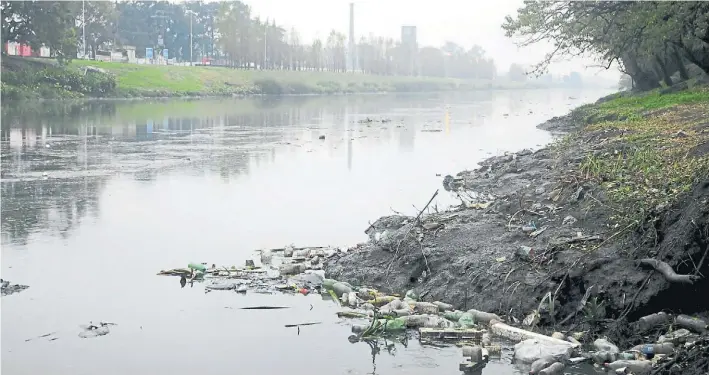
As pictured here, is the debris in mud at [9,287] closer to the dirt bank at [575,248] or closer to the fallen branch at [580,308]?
the dirt bank at [575,248]

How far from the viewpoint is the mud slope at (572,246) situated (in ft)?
31.1

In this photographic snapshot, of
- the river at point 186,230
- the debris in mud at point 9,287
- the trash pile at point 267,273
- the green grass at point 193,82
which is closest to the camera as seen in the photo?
the river at point 186,230

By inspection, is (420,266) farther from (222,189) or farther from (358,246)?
(222,189)

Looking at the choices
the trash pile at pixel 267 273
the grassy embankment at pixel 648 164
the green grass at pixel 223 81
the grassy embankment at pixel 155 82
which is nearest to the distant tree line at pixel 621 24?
the grassy embankment at pixel 648 164

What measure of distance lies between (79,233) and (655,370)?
10.4 m

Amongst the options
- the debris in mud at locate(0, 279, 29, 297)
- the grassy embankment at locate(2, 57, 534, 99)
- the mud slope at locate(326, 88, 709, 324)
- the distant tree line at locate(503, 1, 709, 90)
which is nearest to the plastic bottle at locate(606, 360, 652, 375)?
the mud slope at locate(326, 88, 709, 324)

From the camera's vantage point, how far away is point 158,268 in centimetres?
1281

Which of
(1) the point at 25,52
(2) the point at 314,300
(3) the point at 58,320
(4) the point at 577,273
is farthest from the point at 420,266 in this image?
(1) the point at 25,52

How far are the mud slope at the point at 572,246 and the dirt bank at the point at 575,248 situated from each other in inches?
0.5

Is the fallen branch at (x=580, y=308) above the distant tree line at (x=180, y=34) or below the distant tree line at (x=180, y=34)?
below

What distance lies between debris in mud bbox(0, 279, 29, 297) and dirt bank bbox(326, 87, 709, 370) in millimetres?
3972

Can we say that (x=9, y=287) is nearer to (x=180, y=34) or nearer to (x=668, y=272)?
(x=668, y=272)

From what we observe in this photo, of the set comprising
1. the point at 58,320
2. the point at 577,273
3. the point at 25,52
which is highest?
the point at 25,52

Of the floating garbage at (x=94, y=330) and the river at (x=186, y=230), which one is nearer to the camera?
the river at (x=186, y=230)
